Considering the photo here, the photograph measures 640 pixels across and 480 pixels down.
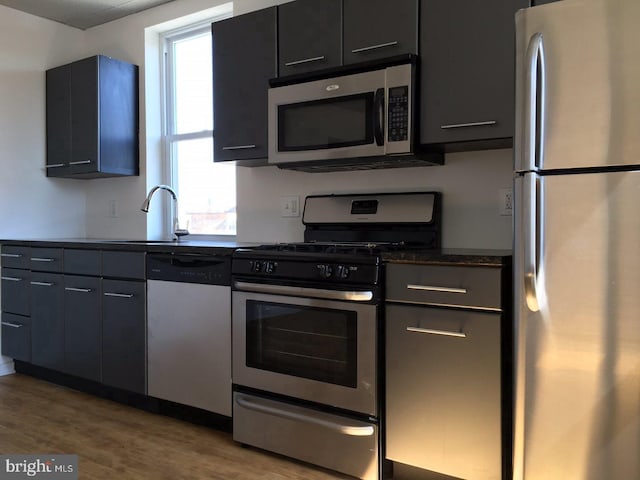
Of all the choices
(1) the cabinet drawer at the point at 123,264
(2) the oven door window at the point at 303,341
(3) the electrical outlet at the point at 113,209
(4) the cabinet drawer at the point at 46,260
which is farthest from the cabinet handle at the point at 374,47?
(3) the electrical outlet at the point at 113,209

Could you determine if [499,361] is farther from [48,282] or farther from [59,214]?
[59,214]

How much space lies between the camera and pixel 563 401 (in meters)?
1.62

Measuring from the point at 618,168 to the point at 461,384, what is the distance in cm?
85

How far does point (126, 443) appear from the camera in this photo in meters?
2.46

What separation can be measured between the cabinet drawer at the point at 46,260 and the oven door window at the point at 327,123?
159 cm

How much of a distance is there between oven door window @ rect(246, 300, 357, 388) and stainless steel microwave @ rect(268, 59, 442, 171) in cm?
70

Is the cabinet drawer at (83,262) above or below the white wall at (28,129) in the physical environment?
below

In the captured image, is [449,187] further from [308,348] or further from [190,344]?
[190,344]

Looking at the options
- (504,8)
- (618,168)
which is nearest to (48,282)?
(504,8)

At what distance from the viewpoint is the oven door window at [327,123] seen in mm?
2334

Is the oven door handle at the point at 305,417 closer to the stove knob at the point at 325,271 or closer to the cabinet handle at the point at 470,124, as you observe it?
the stove knob at the point at 325,271

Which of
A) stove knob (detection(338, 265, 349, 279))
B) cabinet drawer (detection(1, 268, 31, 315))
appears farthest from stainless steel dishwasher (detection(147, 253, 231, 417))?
cabinet drawer (detection(1, 268, 31, 315))

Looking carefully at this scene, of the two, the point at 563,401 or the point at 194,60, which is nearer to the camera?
the point at 563,401

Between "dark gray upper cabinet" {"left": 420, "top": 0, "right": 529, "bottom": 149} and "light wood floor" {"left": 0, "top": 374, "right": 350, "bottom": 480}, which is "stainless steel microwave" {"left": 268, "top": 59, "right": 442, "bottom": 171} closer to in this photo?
"dark gray upper cabinet" {"left": 420, "top": 0, "right": 529, "bottom": 149}
